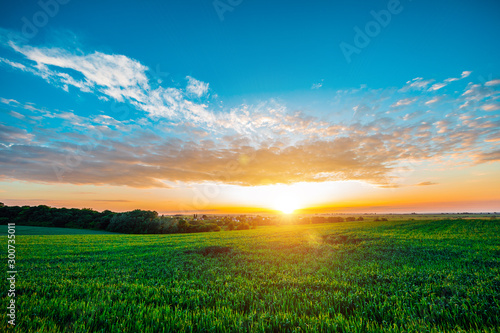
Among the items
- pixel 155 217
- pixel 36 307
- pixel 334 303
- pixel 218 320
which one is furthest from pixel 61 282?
pixel 155 217

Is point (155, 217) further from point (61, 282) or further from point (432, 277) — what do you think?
point (432, 277)

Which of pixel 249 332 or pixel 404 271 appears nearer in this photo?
pixel 249 332

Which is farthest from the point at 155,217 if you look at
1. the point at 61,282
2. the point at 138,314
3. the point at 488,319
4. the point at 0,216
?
the point at 488,319

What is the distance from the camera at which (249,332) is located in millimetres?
4129

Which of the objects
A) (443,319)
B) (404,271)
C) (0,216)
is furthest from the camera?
(0,216)

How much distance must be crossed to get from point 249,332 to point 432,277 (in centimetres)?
777

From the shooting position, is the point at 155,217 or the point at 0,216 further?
the point at 155,217

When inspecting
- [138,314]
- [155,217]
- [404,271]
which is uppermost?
[138,314]

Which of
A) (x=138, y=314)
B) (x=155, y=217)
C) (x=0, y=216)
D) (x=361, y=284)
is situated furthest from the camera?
(x=155, y=217)

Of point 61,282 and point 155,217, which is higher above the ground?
point 61,282

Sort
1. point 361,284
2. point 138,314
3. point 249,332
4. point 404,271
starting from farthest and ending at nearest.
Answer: point 404,271
point 361,284
point 138,314
point 249,332

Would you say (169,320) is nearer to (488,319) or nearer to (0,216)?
(488,319)

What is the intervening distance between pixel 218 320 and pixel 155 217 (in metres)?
72.0

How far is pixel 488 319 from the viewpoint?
435 centimetres
